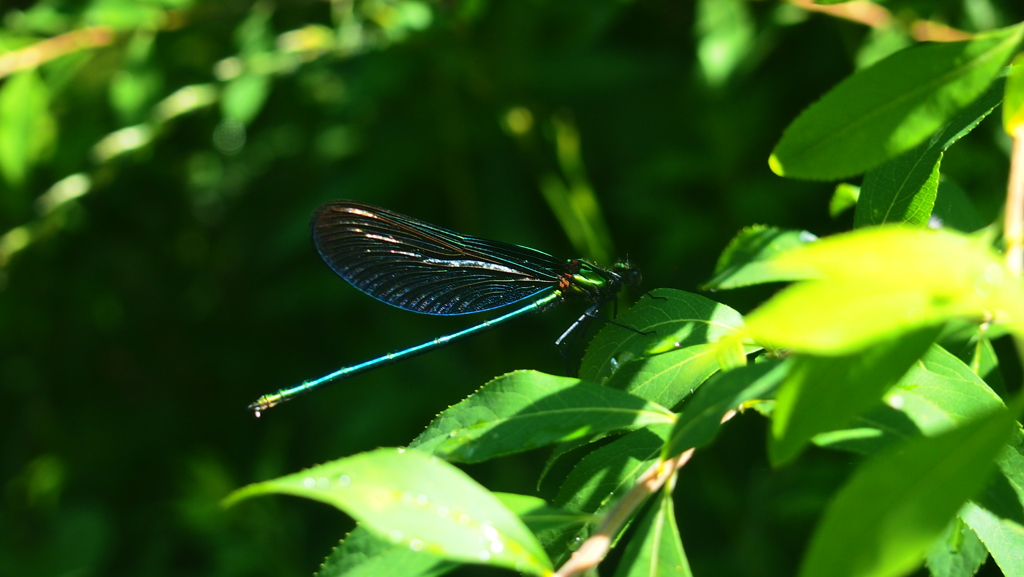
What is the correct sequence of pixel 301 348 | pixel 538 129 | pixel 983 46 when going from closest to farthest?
pixel 983 46 < pixel 538 129 < pixel 301 348

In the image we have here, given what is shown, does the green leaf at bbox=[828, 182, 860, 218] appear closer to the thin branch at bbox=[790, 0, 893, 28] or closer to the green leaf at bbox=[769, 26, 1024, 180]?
the green leaf at bbox=[769, 26, 1024, 180]

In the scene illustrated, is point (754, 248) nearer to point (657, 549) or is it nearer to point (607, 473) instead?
point (607, 473)

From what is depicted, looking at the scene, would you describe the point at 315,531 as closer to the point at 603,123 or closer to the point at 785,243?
the point at 603,123

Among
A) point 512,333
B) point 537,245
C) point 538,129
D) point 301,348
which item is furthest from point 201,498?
point 538,129

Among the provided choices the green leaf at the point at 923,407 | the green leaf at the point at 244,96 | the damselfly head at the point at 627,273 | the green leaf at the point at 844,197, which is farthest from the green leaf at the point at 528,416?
the green leaf at the point at 244,96

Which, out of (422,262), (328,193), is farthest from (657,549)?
(328,193)

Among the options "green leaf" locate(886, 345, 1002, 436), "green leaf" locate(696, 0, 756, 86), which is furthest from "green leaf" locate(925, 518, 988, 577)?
"green leaf" locate(696, 0, 756, 86)
